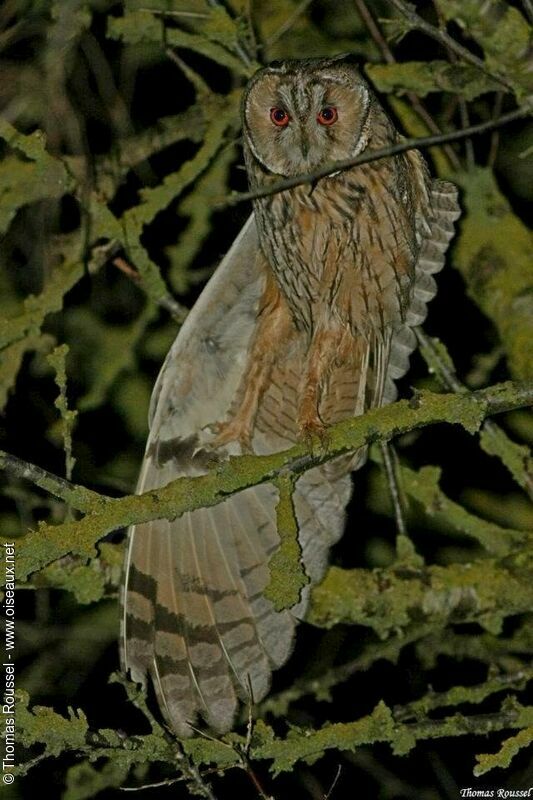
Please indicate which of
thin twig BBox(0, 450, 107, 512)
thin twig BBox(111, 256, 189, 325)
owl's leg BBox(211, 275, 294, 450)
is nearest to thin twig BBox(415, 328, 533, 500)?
owl's leg BBox(211, 275, 294, 450)

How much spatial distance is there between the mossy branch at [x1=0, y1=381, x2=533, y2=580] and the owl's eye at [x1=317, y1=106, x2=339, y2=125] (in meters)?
1.11

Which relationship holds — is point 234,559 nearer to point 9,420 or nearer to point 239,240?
point 239,240

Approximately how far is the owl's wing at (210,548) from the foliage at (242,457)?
12cm

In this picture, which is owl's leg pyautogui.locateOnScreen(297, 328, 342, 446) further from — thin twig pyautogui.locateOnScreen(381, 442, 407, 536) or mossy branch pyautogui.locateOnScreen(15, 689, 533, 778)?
mossy branch pyautogui.locateOnScreen(15, 689, 533, 778)

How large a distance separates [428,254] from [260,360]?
588 mm

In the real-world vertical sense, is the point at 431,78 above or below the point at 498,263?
above

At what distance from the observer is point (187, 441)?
3.29 m

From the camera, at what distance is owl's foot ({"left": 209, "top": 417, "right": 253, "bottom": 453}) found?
3.24 metres

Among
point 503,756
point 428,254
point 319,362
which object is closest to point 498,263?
point 428,254

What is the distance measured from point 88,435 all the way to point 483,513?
157cm

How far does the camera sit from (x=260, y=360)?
325 cm

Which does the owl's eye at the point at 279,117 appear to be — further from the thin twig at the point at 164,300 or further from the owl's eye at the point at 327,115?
the thin twig at the point at 164,300

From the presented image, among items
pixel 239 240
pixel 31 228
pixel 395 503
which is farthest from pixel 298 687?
pixel 31 228

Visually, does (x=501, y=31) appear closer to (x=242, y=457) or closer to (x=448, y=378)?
(x=448, y=378)
